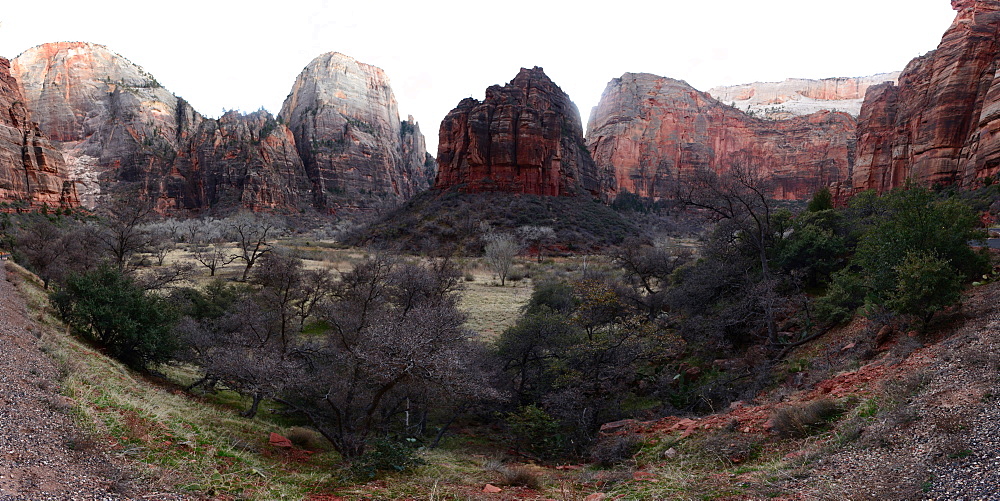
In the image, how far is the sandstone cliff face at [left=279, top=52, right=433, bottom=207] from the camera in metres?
111

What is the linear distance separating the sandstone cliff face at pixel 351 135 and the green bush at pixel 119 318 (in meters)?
96.8

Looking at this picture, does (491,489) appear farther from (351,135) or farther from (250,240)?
(351,135)

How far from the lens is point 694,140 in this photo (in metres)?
112

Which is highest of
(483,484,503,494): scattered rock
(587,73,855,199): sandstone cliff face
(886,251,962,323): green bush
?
(587,73,855,199): sandstone cliff face

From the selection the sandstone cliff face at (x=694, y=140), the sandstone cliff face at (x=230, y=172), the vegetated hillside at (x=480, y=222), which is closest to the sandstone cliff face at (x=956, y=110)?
the vegetated hillside at (x=480, y=222)

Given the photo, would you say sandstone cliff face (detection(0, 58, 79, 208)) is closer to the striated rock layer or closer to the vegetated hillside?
the vegetated hillside

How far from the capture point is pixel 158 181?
9200 cm

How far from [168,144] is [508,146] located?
286 ft

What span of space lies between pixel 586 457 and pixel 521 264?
105ft

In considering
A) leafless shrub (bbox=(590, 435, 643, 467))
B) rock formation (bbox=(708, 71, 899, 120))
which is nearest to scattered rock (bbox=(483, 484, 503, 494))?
leafless shrub (bbox=(590, 435, 643, 467))

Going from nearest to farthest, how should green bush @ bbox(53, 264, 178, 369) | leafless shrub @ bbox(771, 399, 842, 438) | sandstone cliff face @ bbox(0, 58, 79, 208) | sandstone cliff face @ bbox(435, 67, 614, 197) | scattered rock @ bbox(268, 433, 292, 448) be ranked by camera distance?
leafless shrub @ bbox(771, 399, 842, 438), scattered rock @ bbox(268, 433, 292, 448), green bush @ bbox(53, 264, 178, 369), sandstone cliff face @ bbox(0, 58, 79, 208), sandstone cliff face @ bbox(435, 67, 614, 197)

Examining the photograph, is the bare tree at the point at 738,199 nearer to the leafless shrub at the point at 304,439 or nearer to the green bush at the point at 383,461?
the green bush at the point at 383,461

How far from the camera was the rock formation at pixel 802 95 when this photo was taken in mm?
135500

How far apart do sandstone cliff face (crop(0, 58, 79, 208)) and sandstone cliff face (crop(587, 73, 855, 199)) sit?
92.5 metres
